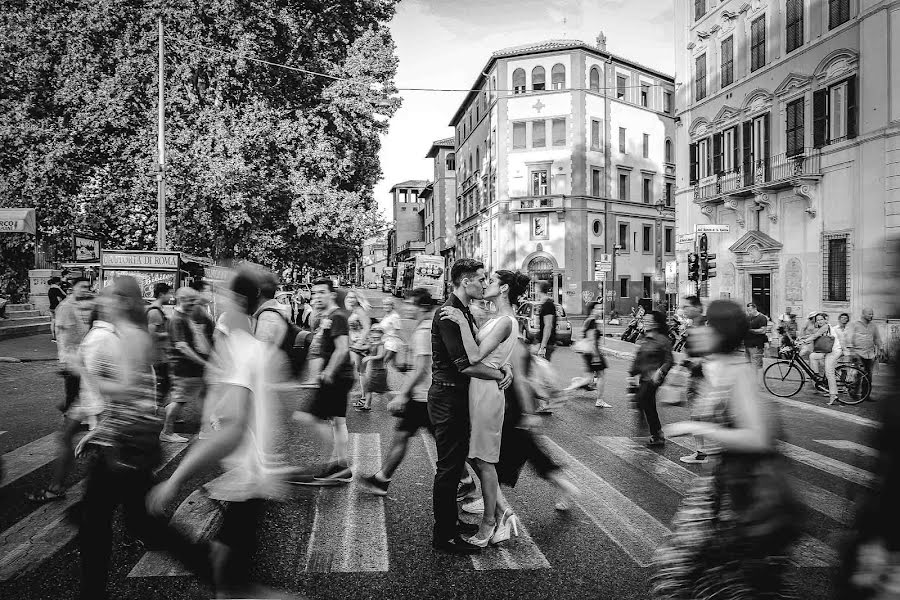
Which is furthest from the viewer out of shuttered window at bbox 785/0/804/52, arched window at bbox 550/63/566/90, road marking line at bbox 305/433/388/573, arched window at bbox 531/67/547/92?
arched window at bbox 531/67/547/92

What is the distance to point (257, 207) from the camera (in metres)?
22.5

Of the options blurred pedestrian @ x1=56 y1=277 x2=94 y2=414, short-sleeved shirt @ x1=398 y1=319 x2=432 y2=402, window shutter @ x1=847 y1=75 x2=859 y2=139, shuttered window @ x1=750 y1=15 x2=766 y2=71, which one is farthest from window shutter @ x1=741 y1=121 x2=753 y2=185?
blurred pedestrian @ x1=56 y1=277 x2=94 y2=414

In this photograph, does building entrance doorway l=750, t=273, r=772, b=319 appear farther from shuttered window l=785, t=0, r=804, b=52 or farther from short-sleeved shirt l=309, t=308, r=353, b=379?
short-sleeved shirt l=309, t=308, r=353, b=379

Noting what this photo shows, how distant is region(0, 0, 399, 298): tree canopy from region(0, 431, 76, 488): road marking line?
50.1ft

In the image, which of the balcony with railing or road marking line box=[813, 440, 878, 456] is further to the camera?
the balcony with railing

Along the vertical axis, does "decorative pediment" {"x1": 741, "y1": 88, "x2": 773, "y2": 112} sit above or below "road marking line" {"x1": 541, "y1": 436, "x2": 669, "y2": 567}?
above

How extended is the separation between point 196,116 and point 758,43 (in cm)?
2092

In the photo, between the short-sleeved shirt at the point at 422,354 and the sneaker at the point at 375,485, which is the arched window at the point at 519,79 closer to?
the short-sleeved shirt at the point at 422,354

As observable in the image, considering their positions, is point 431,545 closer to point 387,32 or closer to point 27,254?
point 387,32

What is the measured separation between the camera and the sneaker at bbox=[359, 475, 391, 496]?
5.64 m

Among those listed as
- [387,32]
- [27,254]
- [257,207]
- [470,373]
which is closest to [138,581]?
[470,373]

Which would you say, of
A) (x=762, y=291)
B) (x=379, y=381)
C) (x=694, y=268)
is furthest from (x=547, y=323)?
(x=762, y=291)

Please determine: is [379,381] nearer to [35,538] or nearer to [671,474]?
[671,474]

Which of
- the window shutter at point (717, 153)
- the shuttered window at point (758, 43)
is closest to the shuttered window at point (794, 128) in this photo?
the shuttered window at point (758, 43)
